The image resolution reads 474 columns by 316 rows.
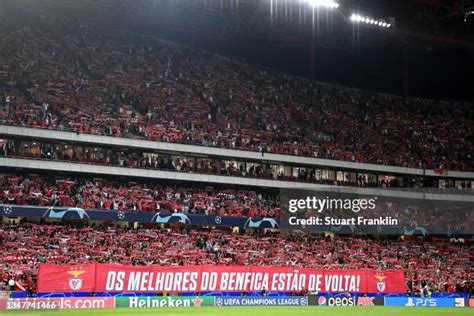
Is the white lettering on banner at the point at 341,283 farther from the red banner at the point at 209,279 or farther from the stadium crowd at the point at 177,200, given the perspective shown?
the stadium crowd at the point at 177,200

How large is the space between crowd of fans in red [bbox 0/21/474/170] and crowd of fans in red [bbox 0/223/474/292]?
9.13 m

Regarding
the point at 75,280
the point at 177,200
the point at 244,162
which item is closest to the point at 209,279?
the point at 75,280

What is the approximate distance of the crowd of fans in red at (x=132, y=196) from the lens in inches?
1933

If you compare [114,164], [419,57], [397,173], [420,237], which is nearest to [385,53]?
[419,57]

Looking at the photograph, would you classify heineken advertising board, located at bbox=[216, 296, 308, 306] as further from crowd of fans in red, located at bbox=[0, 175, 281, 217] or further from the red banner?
crowd of fans in red, located at bbox=[0, 175, 281, 217]

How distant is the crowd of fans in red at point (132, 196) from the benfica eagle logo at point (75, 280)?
12299 millimetres

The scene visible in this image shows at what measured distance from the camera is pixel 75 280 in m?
37.5

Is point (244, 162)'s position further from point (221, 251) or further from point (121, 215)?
point (121, 215)

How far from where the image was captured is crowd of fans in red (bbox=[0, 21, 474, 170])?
5525 centimetres

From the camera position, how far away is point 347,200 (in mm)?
57188

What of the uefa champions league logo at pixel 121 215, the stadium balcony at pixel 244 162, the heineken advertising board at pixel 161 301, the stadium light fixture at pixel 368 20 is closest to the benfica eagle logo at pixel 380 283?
the heineken advertising board at pixel 161 301

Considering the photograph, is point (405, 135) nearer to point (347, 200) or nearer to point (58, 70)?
point (347, 200)

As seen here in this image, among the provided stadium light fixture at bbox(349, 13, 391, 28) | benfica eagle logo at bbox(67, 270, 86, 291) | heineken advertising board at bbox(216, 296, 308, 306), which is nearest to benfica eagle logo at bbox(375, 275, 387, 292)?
heineken advertising board at bbox(216, 296, 308, 306)

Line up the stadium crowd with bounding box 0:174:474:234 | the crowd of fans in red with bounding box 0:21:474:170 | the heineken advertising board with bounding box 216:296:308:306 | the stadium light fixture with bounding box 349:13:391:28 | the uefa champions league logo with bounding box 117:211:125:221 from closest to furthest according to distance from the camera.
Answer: the heineken advertising board with bounding box 216:296:308:306
the stadium crowd with bounding box 0:174:474:234
the uefa champions league logo with bounding box 117:211:125:221
the crowd of fans in red with bounding box 0:21:474:170
the stadium light fixture with bounding box 349:13:391:28
